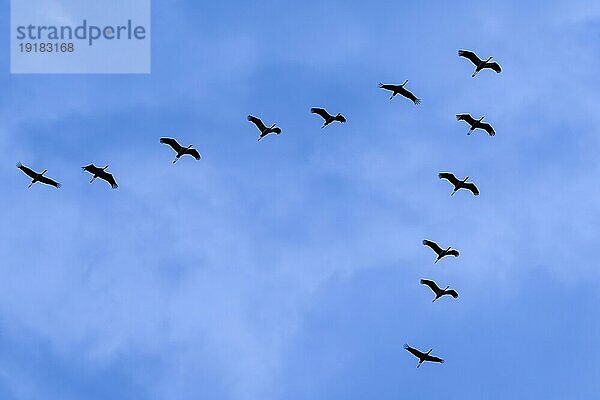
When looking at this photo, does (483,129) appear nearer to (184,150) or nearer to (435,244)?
(435,244)

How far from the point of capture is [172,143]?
602 feet

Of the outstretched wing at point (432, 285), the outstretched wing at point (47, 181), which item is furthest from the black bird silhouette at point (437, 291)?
the outstretched wing at point (47, 181)

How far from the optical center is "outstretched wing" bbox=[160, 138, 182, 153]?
599ft

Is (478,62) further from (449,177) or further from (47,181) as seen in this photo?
(47,181)

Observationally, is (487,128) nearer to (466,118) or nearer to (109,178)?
(466,118)

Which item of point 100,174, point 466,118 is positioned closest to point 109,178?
point 100,174

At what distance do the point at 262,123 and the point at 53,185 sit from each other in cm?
2088

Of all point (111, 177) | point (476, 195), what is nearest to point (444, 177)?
point (476, 195)

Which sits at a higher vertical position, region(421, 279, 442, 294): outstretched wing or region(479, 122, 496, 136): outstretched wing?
region(479, 122, 496, 136): outstretched wing

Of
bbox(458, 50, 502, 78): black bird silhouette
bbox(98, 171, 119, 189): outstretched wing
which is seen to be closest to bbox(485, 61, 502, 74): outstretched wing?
bbox(458, 50, 502, 78): black bird silhouette

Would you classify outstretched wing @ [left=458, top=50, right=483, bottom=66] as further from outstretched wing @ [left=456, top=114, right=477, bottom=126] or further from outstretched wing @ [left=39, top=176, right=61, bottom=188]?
outstretched wing @ [left=39, top=176, right=61, bottom=188]

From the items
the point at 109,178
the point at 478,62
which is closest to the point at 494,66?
the point at 478,62

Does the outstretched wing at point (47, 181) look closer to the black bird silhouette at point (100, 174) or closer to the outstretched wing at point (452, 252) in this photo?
the black bird silhouette at point (100, 174)

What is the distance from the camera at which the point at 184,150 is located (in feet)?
604
